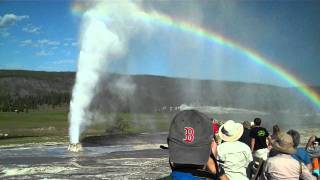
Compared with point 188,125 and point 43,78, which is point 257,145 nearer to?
point 188,125

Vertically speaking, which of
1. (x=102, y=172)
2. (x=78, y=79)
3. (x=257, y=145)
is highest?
(x=78, y=79)

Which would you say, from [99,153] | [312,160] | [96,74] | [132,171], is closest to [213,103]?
[96,74]

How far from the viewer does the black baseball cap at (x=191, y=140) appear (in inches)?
96.3

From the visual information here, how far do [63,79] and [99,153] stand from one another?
410 feet

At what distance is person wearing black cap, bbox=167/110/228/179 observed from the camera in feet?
8.04

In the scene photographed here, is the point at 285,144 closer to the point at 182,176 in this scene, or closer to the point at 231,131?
the point at 231,131

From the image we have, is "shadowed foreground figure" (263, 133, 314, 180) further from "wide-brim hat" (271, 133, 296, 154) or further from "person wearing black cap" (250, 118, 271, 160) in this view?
"person wearing black cap" (250, 118, 271, 160)

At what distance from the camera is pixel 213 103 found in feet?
249

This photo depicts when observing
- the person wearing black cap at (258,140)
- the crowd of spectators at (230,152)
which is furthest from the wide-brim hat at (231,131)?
the person wearing black cap at (258,140)

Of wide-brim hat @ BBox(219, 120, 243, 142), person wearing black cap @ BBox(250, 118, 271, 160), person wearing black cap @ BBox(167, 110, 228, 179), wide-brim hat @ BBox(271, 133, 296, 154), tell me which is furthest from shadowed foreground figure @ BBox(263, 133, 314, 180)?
person wearing black cap @ BBox(250, 118, 271, 160)

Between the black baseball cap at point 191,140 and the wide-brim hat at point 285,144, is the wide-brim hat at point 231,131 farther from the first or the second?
the black baseball cap at point 191,140

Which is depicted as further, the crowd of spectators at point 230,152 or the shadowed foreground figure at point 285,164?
the shadowed foreground figure at point 285,164

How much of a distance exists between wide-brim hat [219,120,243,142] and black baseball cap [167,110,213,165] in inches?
110

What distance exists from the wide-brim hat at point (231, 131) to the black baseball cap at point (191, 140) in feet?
9.13
